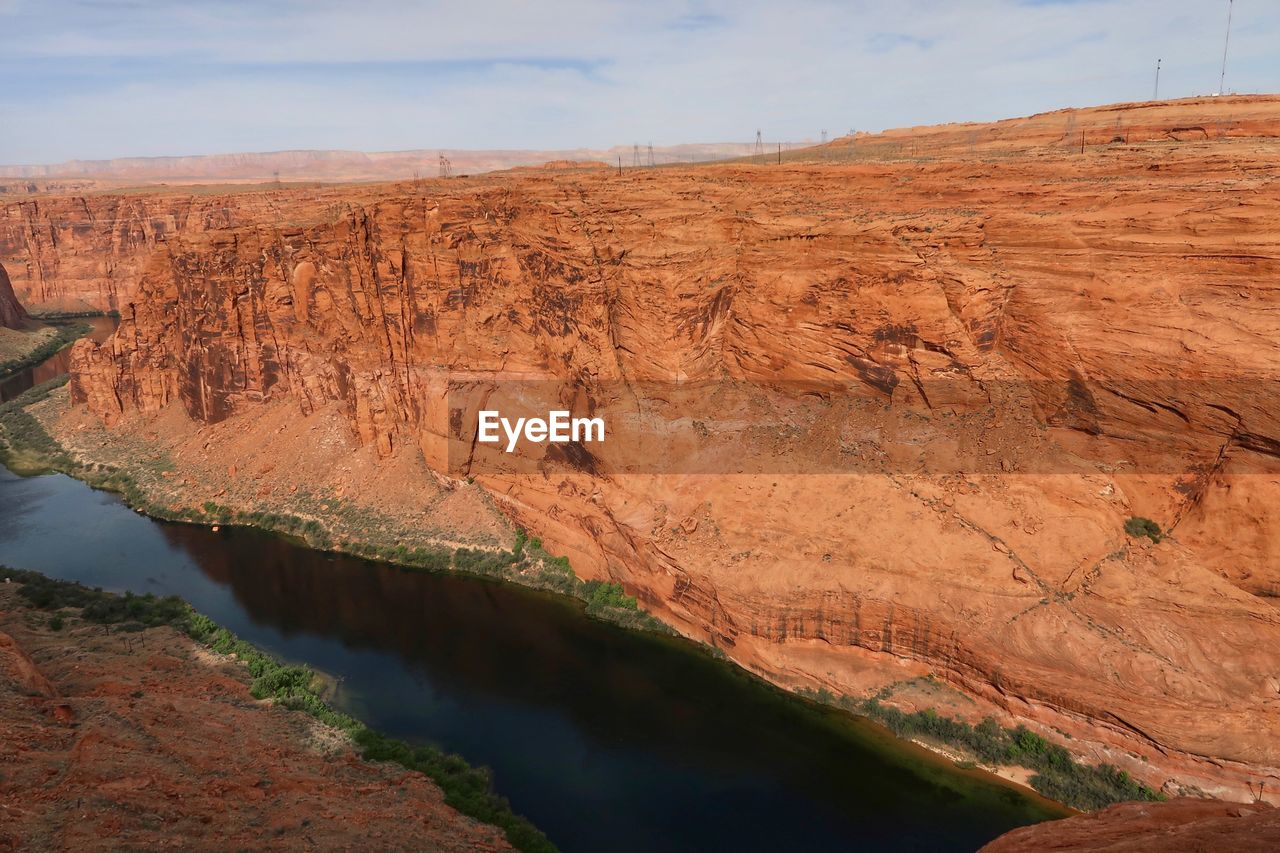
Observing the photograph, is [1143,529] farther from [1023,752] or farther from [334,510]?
[334,510]

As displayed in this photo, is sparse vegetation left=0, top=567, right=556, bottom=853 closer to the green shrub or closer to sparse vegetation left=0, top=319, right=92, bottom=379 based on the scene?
the green shrub

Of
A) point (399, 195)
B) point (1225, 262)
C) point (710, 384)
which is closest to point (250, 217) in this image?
point (399, 195)

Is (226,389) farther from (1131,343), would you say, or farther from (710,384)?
(1131,343)

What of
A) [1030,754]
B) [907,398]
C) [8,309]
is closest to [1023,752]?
[1030,754]

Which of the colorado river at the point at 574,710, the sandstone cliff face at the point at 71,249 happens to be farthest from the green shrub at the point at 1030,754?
the sandstone cliff face at the point at 71,249

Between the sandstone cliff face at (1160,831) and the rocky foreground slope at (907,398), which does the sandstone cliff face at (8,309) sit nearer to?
the rocky foreground slope at (907,398)

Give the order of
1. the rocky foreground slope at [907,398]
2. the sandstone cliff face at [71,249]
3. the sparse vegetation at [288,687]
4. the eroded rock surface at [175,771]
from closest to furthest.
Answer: the eroded rock surface at [175,771] < the sparse vegetation at [288,687] < the rocky foreground slope at [907,398] < the sandstone cliff face at [71,249]
